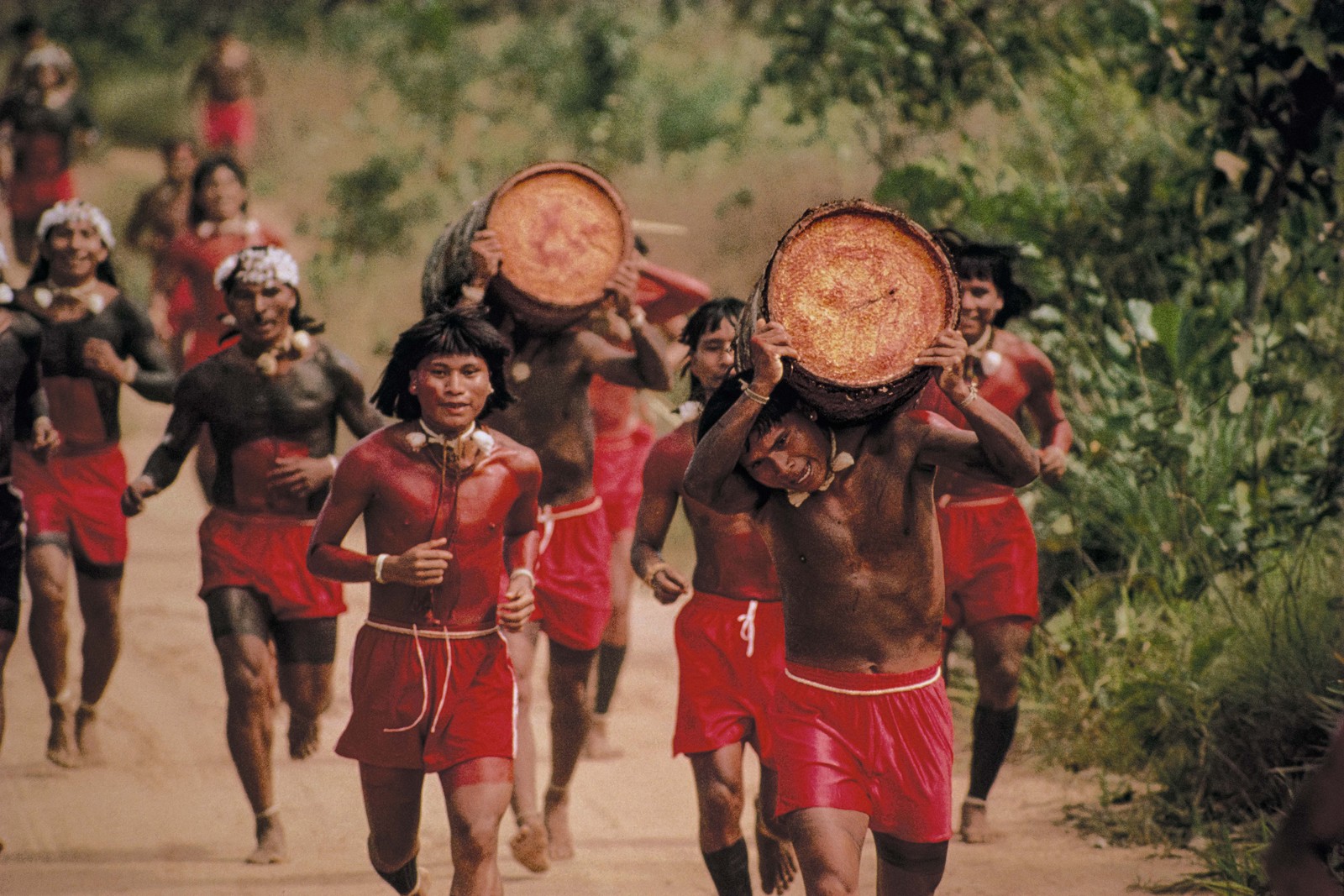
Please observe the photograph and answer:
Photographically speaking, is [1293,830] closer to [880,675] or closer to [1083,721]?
[880,675]

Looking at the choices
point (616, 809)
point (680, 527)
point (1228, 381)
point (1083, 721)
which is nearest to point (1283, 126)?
point (1228, 381)

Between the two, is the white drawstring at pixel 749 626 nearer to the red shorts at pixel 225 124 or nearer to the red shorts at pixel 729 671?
the red shorts at pixel 729 671

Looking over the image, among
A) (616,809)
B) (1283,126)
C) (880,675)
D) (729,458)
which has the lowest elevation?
(616,809)

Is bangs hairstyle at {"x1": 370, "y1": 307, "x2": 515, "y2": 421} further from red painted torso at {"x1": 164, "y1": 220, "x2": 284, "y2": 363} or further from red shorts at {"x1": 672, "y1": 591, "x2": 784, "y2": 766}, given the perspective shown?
red painted torso at {"x1": 164, "y1": 220, "x2": 284, "y2": 363}

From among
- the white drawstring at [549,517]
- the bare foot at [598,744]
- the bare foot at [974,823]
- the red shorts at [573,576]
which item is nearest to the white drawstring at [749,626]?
the red shorts at [573,576]

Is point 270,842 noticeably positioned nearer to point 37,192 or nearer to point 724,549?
point 724,549

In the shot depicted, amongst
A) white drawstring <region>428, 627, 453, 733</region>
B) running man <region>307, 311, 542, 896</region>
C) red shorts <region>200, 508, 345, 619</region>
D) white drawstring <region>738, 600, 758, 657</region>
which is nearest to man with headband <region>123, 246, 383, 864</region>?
red shorts <region>200, 508, 345, 619</region>

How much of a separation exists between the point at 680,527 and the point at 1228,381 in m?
4.54

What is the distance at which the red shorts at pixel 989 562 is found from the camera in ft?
20.8

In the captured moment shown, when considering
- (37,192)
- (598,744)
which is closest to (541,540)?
(598,744)

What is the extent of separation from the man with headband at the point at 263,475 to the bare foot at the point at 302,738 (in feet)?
1.72

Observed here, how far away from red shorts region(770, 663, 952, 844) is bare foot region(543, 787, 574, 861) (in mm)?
2134

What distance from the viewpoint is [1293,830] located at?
2.75 m

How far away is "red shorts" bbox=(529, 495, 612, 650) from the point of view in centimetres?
636
